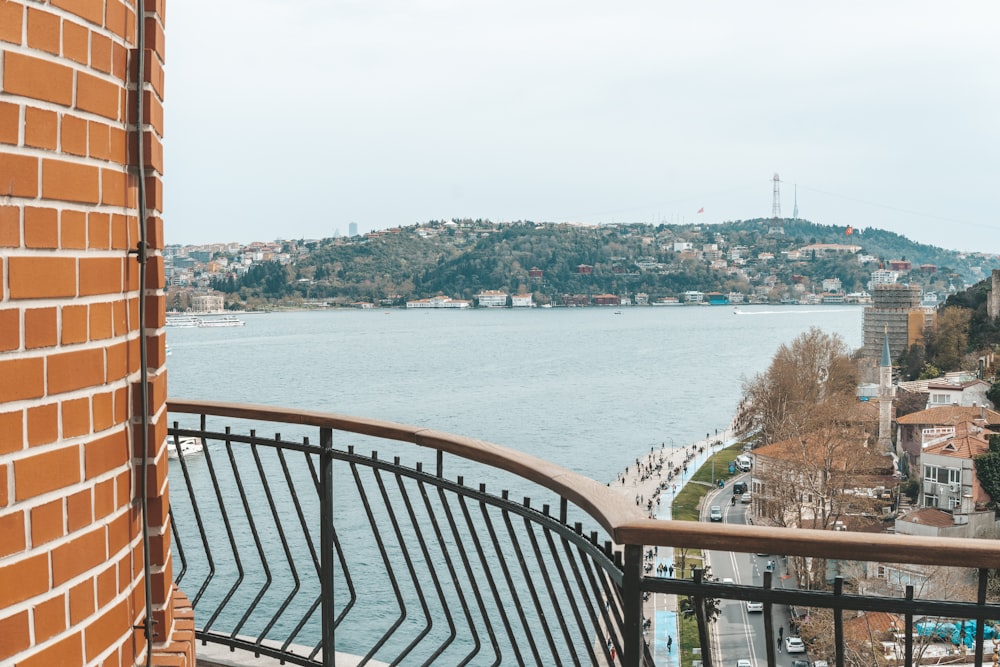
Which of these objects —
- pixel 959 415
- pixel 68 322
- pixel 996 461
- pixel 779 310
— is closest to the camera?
pixel 68 322

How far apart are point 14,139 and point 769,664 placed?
1704mm

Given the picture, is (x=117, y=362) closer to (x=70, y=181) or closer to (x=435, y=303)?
(x=70, y=181)

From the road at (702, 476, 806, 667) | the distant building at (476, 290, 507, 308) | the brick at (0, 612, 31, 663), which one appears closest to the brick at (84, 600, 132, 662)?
the brick at (0, 612, 31, 663)

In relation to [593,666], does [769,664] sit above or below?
above

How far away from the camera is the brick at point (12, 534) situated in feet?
4.13

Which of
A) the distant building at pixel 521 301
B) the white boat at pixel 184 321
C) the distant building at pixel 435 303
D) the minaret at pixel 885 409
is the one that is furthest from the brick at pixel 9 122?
the distant building at pixel 521 301

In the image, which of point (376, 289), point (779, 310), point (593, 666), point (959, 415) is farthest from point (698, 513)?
point (779, 310)

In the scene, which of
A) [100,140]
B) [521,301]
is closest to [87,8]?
[100,140]

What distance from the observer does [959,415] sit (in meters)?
45.8

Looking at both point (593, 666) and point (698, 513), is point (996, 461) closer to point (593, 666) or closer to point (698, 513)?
point (698, 513)

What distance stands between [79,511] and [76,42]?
691 millimetres

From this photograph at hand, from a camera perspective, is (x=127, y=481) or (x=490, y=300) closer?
(x=127, y=481)

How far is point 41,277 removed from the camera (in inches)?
51.7

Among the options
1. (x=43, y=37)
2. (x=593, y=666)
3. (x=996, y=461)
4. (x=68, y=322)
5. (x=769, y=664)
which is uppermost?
(x=43, y=37)
